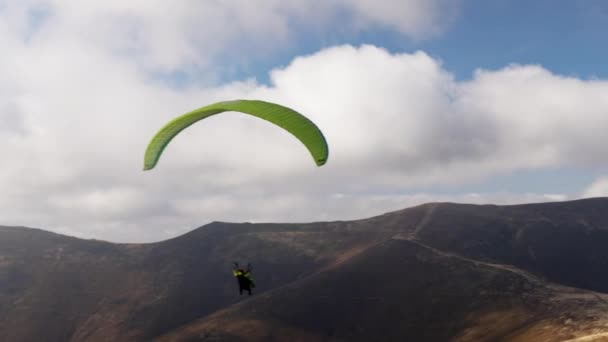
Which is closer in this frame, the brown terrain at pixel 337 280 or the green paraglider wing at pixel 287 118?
the green paraglider wing at pixel 287 118

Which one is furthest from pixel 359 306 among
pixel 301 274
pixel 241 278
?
pixel 241 278

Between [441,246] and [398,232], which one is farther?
[398,232]

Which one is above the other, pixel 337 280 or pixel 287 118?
pixel 287 118

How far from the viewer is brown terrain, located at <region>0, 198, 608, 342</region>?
227 feet

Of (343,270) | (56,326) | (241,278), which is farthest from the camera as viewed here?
(343,270)

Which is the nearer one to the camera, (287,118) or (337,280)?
(287,118)

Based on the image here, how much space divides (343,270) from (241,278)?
74.3 m

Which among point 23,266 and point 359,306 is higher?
point 23,266

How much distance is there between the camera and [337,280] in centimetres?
8875

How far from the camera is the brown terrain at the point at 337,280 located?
69.3 meters

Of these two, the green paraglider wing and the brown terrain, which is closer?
the green paraglider wing

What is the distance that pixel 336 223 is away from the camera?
125250 mm

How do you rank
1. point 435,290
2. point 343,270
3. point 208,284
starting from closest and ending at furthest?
point 435,290 < point 343,270 < point 208,284

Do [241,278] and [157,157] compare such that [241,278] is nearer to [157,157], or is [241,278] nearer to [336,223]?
[157,157]
